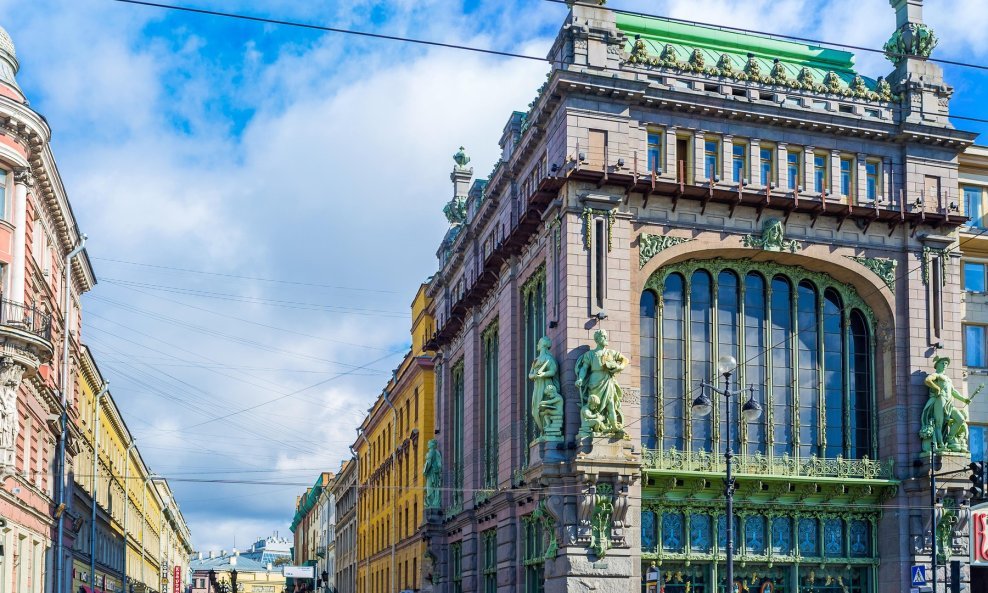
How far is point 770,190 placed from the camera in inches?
1620

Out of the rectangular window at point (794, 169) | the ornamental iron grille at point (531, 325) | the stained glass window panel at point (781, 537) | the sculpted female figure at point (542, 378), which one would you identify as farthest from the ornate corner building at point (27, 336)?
the rectangular window at point (794, 169)

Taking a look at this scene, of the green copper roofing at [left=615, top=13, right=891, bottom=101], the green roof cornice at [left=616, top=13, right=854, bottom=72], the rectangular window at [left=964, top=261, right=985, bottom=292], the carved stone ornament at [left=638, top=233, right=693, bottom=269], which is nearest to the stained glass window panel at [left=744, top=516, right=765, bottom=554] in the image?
Answer: the carved stone ornament at [left=638, top=233, right=693, bottom=269]

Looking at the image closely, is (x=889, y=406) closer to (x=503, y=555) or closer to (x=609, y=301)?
(x=609, y=301)

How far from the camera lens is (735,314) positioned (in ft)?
136

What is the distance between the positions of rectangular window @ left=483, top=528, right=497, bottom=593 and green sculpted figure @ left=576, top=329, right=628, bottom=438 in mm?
12115

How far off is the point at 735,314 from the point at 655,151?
5.77 meters

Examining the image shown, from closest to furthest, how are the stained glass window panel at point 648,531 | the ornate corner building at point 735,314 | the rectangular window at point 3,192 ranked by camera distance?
the ornate corner building at point 735,314 < the stained glass window panel at point 648,531 < the rectangular window at point 3,192

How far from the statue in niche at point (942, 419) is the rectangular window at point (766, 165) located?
782 cm

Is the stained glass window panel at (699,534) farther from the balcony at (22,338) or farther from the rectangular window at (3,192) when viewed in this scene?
the rectangular window at (3,192)

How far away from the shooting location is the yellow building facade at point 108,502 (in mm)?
60281

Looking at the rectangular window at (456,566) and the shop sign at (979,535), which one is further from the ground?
the shop sign at (979,535)

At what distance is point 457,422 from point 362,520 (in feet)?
116

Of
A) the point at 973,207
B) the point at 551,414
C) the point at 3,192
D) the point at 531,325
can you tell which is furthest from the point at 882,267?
the point at 3,192

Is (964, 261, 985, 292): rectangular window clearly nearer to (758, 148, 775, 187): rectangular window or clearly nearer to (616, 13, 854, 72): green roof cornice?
(616, 13, 854, 72): green roof cornice
